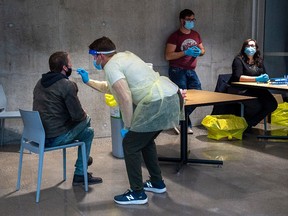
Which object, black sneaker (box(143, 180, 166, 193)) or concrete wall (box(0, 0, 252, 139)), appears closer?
black sneaker (box(143, 180, 166, 193))

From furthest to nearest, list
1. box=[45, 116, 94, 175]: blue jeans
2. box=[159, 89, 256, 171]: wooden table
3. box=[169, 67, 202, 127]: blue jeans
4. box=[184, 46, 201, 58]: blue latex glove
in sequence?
1. box=[169, 67, 202, 127]: blue jeans
2. box=[184, 46, 201, 58]: blue latex glove
3. box=[159, 89, 256, 171]: wooden table
4. box=[45, 116, 94, 175]: blue jeans

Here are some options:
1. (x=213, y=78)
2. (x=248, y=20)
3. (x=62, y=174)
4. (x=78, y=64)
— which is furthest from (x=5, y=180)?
(x=248, y=20)

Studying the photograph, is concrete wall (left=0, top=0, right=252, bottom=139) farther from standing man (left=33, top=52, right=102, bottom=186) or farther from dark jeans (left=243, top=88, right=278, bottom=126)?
standing man (left=33, top=52, right=102, bottom=186)

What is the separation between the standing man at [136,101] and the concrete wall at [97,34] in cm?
213

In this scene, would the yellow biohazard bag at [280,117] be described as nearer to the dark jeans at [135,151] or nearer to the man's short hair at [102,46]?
the dark jeans at [135,151]

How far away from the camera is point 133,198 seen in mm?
3473

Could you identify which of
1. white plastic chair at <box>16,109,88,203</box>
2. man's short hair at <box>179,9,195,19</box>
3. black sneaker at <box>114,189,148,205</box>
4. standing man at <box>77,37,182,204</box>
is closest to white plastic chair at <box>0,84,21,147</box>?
white plastic chair at <box>16,109,88,203</box>

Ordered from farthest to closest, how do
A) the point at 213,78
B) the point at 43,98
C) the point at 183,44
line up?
1. the point at 213,78
2. the point at 183,44
3. the point at 43,98

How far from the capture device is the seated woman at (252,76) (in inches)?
221

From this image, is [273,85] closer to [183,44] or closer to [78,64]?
[183,44]

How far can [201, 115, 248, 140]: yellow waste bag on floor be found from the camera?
5.51m

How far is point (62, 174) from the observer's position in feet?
13.9

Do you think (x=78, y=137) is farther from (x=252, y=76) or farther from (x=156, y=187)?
(x=252, y=76)

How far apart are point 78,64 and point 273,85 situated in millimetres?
2320
